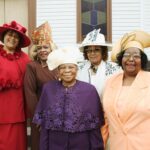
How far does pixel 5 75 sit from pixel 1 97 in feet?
0.85

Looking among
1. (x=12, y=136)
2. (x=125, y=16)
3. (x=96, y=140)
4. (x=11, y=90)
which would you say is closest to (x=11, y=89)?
(x=11, y=90)

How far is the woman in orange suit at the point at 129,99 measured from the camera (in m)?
3.75

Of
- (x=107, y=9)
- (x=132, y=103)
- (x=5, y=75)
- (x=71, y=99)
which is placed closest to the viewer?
(x=132, y=103)

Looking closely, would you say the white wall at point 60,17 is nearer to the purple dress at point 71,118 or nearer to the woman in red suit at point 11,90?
the woman in red suit at point 11,90

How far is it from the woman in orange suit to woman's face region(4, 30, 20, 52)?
1343mm

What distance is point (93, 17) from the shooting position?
29.1 feet

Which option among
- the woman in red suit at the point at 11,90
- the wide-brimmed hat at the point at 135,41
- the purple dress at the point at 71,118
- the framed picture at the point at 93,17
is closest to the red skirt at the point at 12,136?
the woman in red suit at the point at 11,90

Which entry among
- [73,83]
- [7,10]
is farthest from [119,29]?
[73,83]

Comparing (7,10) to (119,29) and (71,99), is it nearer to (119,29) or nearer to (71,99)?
(119,29)

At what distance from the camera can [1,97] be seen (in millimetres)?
4875

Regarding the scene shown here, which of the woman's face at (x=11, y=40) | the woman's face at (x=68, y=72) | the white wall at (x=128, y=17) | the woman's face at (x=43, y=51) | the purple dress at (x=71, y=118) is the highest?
the white wall at (x=128, y=17)

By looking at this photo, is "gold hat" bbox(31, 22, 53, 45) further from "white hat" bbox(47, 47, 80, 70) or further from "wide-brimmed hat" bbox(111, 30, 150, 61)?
"wide-brimmed hat" bbox(111, 30, 150, 61)

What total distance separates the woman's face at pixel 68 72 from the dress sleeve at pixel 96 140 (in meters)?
0.54

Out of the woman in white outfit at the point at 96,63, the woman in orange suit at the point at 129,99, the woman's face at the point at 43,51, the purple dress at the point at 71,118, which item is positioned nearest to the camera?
the woman in orange suit at the point at 129,99
